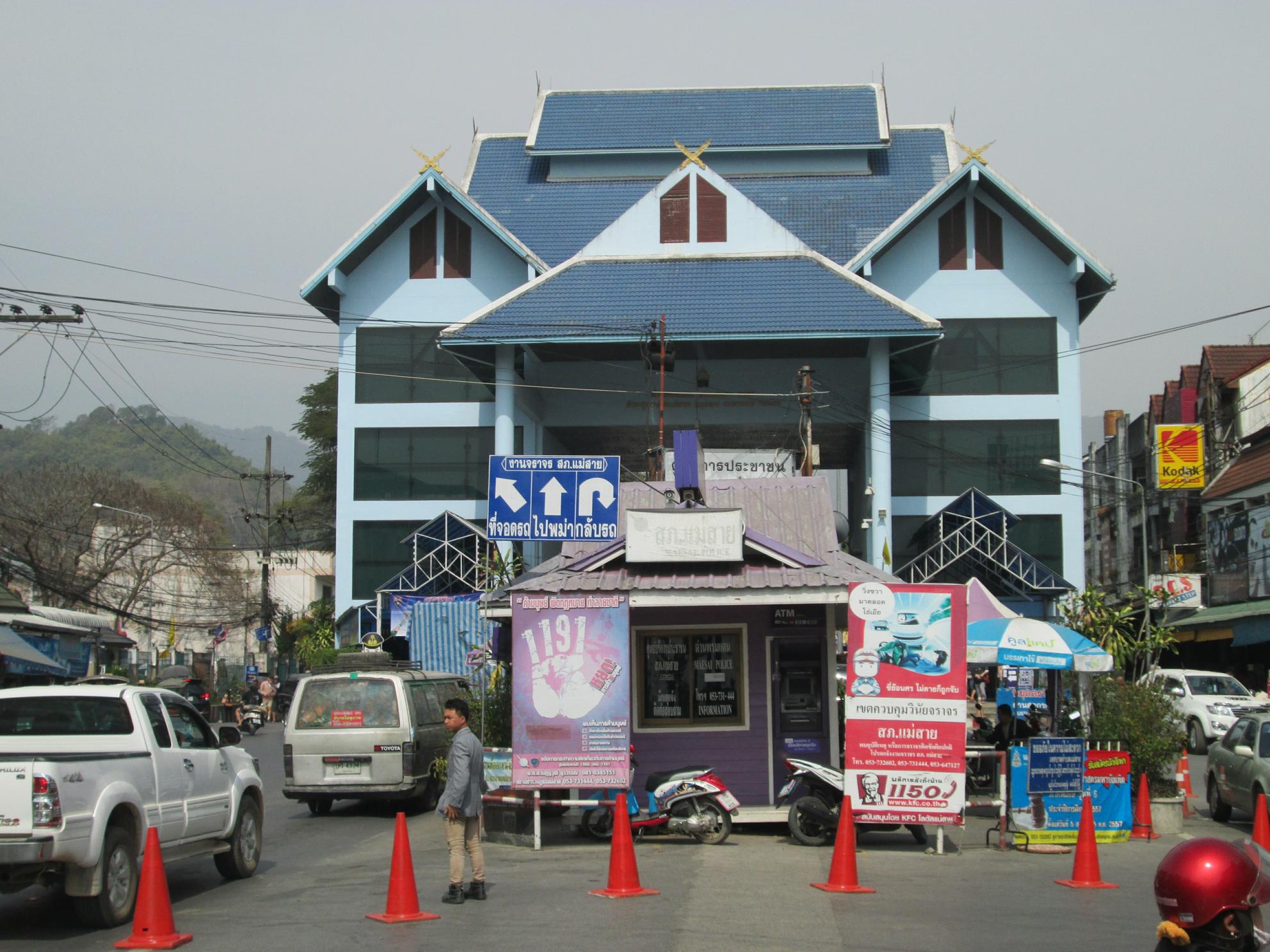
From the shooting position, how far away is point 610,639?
1420cm

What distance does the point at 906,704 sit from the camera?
13516 millimetres

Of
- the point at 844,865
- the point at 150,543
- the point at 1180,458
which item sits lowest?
the point at 844,865

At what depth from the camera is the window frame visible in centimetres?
1575

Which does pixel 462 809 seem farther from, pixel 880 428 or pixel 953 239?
pixel 953 239

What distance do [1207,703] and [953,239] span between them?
1376 cm

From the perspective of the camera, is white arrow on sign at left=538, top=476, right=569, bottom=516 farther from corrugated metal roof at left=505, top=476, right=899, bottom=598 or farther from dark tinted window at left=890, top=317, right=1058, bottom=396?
dark tinted window at left=890, top=317, right=1058, bottom=396

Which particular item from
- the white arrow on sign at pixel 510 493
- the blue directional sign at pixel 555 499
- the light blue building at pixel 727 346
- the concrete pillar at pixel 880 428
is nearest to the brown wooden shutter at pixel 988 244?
the light blue building at pixel 727 346

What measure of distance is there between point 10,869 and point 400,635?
75.3 feet

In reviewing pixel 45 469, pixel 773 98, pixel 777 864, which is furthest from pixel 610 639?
pixel 45 469

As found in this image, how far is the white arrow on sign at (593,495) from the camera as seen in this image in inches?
A: 642

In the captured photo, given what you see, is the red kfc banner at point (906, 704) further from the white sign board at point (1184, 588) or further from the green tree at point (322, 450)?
the green tree at point (322, 450)

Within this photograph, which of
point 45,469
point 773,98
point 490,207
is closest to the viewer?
point 490,207

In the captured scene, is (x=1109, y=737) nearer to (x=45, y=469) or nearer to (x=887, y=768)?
(x=887, y=768)

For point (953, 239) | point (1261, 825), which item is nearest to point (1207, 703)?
point (953, 239)
